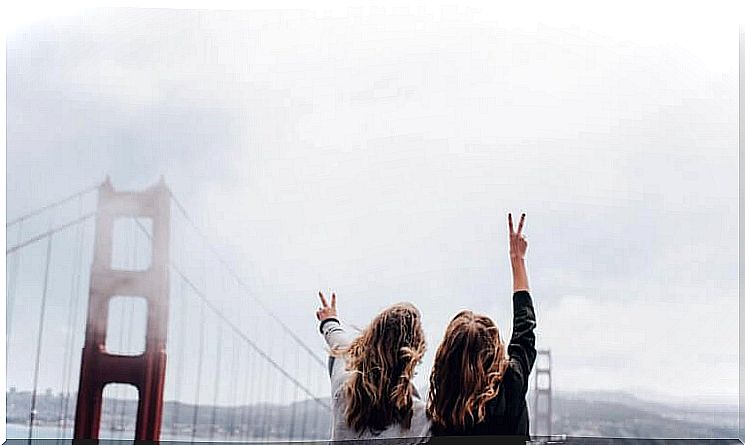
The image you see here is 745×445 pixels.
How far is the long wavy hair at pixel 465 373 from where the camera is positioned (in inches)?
148

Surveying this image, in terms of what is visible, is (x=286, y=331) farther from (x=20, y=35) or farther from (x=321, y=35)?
(x=20, y=35)

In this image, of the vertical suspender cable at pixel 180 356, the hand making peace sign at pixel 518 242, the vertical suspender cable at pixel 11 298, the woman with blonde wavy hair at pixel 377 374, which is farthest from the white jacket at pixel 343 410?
the vertical suspender cable at pixel 11 298

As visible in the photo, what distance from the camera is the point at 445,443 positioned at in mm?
3736

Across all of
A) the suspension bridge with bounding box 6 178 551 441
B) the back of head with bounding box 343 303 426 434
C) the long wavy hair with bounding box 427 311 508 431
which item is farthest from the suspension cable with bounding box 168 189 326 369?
the long wavy hair with bounding box 427 311 508 431

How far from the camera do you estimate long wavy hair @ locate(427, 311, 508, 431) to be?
3754mm

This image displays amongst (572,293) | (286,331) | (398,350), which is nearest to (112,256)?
(286,331)

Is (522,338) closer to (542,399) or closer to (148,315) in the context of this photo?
(542,399)

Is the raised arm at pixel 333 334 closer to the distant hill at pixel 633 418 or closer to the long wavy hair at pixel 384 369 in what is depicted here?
the long wavy hair at pixel 384 369

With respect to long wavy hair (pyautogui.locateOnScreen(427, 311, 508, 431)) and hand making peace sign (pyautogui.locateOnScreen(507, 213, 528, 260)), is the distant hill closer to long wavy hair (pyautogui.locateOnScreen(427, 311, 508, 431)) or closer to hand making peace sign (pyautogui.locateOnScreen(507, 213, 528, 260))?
long wavy hair (pyautogui.locateOnScreen(427, 311, 508, 431))

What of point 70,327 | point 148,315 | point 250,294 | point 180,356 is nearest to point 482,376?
point 250,294

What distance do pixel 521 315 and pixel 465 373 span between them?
248 millimetres

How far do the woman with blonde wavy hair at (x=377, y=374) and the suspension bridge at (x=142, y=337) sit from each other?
0.07 metres

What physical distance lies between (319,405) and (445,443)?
40 centimetres

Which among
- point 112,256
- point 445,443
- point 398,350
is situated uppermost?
point 112,256
